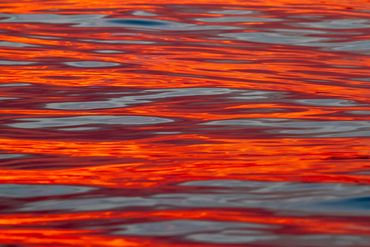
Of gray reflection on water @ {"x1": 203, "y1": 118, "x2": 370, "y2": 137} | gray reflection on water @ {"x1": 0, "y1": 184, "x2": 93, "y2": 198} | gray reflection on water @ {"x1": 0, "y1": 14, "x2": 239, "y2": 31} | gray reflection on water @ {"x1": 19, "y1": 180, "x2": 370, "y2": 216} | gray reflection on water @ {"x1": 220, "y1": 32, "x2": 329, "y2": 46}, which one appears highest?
gray reflection on water @ {"x1": 19, "y1": 180, "x2": 370, "y2": 216}

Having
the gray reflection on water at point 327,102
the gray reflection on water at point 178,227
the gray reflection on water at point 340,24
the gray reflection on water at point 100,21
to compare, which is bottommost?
the gray reflection on water at point 340,24

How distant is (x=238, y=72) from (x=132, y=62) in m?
0.52

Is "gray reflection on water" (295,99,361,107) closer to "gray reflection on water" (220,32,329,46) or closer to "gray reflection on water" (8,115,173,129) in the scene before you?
"gray reflection on water" (8,115,173,129)

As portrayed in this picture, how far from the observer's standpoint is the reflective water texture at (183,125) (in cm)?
247

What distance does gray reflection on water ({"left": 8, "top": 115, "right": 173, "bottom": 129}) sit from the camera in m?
3.76

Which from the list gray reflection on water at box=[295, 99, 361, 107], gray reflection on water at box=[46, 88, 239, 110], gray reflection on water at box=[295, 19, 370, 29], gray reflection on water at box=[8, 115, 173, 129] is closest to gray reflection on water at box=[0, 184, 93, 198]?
gray reflection on water at box=[8, 115, 173, 129]

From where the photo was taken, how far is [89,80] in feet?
15.3

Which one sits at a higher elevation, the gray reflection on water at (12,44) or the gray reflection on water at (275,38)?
the gray reflection on water at (12,44)

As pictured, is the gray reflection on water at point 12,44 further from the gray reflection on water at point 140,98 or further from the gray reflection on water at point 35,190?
the gray reflection on water at point 35,190

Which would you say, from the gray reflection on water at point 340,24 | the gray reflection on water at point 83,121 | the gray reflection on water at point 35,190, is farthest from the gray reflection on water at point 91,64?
the gray reflection on water at point 35,190

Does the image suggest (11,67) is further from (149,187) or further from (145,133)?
(149,187)

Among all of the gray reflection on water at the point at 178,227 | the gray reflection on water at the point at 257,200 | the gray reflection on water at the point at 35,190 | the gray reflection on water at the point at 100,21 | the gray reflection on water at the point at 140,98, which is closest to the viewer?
the gray reflection on water at the point at 178,227

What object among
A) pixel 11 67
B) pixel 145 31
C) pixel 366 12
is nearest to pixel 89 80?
pixel 11 67

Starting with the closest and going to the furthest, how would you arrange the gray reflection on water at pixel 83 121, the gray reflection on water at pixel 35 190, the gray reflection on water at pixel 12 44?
the gray reflection on water at pixel 35 190 < the gray reflection on water at pixel 83 121 < the gray reflection on water at pixel 12 44
